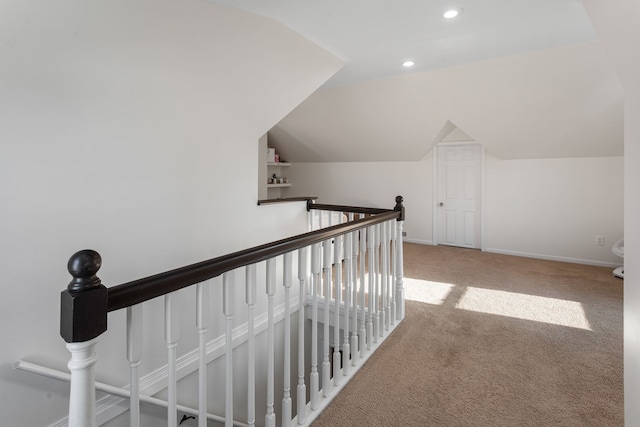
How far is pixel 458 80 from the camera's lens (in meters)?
4.15

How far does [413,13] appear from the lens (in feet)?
8.46

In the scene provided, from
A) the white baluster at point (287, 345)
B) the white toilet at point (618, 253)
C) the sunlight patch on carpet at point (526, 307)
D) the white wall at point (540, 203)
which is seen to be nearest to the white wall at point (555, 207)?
the white wall at point (540, 203)

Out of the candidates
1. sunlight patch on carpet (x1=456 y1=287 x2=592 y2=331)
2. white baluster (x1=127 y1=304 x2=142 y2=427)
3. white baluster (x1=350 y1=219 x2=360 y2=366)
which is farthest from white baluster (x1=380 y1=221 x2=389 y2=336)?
white baluster (x1=127 y1=304 x2=142 y2=427)

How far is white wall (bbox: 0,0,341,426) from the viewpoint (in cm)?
168

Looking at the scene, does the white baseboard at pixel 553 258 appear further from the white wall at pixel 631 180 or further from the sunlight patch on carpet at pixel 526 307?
the white wall at pixel 631 180

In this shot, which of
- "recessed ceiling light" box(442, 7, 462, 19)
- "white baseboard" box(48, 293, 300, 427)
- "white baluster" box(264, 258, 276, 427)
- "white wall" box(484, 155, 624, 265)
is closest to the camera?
"white baluster" box(264, 258, 276, 427)

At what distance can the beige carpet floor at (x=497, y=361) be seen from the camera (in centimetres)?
178

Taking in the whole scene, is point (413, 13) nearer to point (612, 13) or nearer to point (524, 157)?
point (612, 13)

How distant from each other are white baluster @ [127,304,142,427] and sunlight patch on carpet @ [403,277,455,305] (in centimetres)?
287

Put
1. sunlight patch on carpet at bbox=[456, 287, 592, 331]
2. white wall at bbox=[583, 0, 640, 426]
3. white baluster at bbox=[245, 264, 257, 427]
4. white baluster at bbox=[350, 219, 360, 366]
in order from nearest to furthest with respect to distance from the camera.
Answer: white wall at bbox=[583, 0, 640, 426] < white baluster at bbox=[245, 264, 257, 427] < white baluster at bbox=[350, 219, 360, 366] < sunlight patch on carpet at bbox=[456, 287, 592, 331]

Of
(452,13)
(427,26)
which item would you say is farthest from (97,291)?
(427,26)

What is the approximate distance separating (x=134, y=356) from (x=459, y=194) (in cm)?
555

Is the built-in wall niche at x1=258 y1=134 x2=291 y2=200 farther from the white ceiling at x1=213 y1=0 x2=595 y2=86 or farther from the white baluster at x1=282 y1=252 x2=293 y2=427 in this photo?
the white baluster at x1=282 y1=252 x2=293 y2=427

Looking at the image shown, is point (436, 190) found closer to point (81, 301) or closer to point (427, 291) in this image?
point (427, 291)
